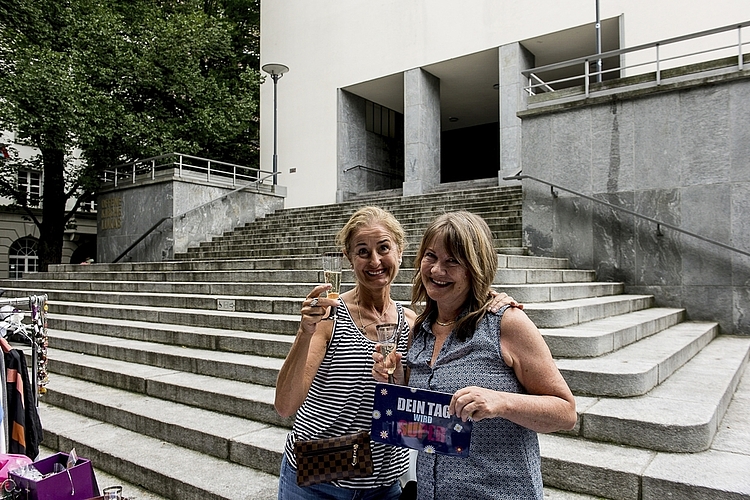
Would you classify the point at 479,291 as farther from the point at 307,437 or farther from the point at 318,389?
the point at 307,437

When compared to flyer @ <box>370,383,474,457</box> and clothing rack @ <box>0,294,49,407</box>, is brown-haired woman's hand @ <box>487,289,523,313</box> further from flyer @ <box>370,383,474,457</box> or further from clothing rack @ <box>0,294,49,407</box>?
clothing rack @ <box>0,294,49,407</box>

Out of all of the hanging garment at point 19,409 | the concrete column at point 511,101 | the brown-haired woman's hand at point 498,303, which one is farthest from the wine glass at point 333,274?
the concrete column at point 511,101

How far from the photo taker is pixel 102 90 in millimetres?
15695

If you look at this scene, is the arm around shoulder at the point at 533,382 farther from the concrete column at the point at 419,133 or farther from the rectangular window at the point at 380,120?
the rectangular window at the point at 380,120

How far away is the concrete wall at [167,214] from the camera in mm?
15281

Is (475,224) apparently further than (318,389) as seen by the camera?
No

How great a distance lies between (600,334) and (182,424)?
3.65 m

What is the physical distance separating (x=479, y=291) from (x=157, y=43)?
680 inches

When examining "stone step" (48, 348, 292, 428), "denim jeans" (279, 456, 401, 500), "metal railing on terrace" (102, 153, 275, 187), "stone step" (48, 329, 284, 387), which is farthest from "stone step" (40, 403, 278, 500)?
"metal railing on terrace" (102, 153, 275, 187)

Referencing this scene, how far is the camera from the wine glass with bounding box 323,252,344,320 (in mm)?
1885

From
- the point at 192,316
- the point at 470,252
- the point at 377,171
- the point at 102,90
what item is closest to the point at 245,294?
the point at 192,316

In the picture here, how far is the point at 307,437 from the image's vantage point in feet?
6.61

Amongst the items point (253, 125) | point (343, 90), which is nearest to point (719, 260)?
point (343, 90)

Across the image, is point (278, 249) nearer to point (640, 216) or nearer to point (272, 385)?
point (272, 385)
